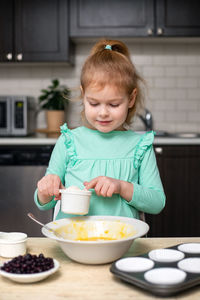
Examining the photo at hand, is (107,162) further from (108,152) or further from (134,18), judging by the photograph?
(134,18)

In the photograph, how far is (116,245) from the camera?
100cm

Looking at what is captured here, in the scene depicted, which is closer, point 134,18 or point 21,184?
point 21,184

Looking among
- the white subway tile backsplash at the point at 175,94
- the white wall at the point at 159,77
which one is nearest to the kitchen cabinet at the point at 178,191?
the white wall at the point at 159,77

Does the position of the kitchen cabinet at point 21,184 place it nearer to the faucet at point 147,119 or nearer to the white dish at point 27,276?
the faucet at point 147,119

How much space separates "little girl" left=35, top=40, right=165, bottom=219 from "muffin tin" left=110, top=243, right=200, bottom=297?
12.0 inches

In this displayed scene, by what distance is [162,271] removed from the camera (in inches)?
34.6

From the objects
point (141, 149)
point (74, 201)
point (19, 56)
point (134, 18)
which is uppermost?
point (134, 18)

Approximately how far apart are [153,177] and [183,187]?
1723 millimetres

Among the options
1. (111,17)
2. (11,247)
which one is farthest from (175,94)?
(11,247)

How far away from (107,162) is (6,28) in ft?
7.55

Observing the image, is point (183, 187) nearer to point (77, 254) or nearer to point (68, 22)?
point (68, 22)

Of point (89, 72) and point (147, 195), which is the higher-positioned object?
point (89, 72)

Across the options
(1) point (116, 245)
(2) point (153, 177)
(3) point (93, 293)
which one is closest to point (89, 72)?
(2) point (153, 177)

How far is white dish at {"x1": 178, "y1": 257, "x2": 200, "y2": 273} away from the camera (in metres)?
0.90
